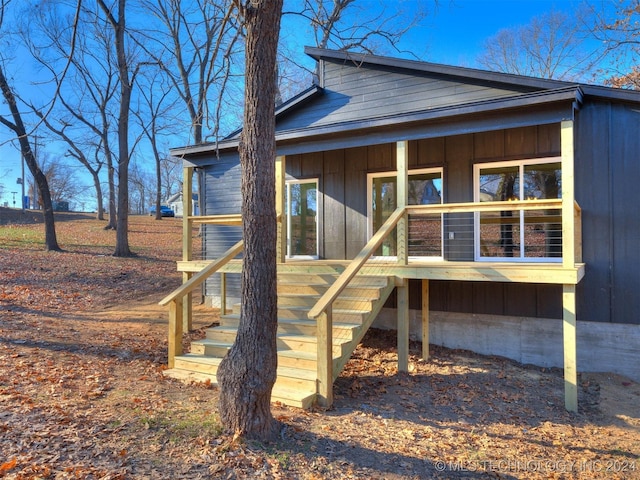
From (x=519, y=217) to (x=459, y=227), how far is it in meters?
0.98

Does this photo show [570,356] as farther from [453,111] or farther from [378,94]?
[378,94]

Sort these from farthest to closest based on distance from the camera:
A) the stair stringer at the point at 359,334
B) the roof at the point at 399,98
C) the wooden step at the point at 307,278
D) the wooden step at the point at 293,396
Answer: the wooden step at the point at 307,278
the roof at the point at 399,98
the stair stringer at the point at 359,334
the wooden step at the point at 293,396

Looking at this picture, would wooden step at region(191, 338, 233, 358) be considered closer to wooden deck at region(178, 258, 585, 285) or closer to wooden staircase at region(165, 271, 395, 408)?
wooden staircase at region(165, 271, 395, 408)

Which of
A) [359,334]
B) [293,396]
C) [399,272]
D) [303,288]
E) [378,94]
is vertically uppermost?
[378,94]

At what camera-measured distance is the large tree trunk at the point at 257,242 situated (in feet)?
12.3

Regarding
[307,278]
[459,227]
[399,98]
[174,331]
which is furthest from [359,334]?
[399,98]

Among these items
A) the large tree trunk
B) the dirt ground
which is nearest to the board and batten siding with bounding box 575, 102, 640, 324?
the dirt ground

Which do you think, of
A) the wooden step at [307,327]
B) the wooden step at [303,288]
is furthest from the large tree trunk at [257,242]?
the wooden step at [303,288]

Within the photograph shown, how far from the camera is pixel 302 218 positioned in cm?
937

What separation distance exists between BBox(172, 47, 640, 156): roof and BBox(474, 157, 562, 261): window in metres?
1.18

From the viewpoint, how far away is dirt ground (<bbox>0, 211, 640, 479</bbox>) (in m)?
3.27

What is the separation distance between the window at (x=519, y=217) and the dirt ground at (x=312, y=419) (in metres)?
1.81

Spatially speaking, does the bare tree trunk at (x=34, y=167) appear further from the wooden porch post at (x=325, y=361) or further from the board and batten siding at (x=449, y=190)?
the wooden porch post at (x=325, y=361)

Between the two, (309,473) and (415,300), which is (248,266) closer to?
(309,473)
